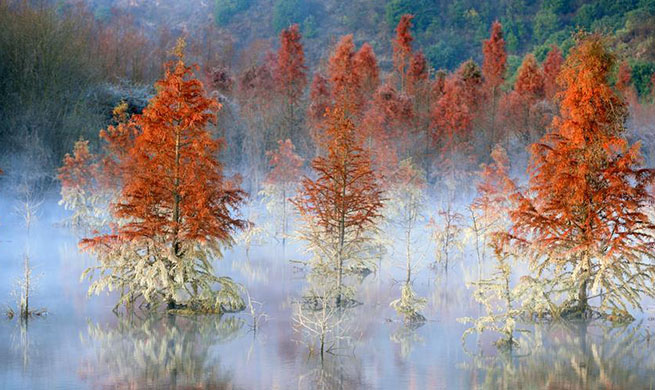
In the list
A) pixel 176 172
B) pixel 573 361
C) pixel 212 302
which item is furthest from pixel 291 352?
pixel 176 172

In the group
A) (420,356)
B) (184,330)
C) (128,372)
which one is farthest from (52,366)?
(420,356)

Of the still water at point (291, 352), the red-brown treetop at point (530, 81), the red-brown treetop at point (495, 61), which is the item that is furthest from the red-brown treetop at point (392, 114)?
the still water at point (291, 352)

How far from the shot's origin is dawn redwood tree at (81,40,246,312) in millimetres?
19734

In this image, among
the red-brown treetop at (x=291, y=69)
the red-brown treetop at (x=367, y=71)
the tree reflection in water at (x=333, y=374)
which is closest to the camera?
the tree reflection in water at (x=333, y=374)

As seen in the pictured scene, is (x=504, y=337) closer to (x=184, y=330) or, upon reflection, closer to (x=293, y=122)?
(x=184, y=330)

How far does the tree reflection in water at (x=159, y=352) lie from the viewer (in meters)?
15.0

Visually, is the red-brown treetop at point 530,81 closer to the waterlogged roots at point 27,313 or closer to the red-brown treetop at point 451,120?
the red-brown treetop at point 451,120

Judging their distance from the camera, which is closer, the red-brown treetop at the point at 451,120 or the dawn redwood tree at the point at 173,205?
the dawn redwood tree at the point at 173,205

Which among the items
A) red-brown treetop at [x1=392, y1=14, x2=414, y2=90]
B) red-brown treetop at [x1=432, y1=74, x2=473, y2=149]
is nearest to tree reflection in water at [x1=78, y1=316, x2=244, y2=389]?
red-brown treetop at [x1=432, y1=74, x2=473, y2=149]

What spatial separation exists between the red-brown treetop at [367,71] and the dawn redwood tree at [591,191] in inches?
1282

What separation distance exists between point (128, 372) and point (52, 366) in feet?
4.25

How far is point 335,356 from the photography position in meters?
16.8

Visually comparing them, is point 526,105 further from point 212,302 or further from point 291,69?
point 212,302

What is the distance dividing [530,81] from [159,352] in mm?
38494
